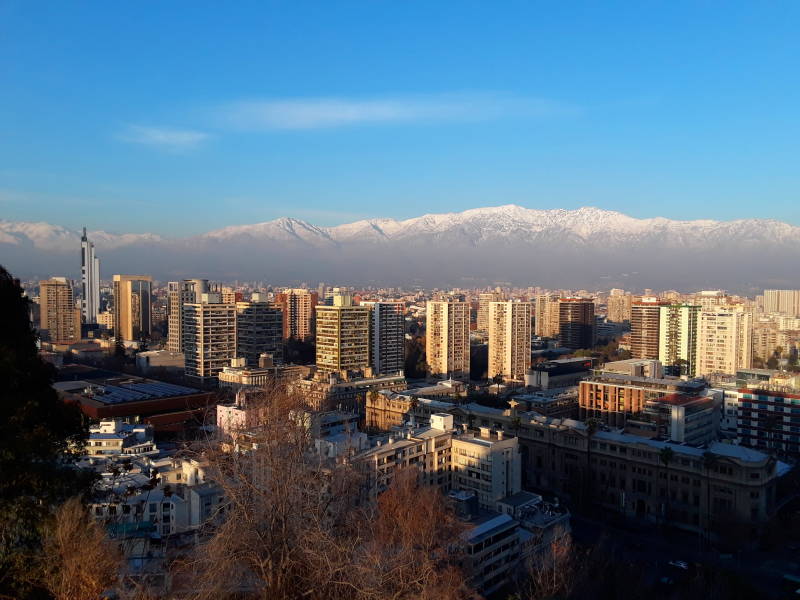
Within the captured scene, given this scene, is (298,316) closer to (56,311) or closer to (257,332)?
(257,332)

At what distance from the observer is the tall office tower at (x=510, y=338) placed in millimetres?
20141

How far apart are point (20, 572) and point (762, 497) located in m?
A: 8.57

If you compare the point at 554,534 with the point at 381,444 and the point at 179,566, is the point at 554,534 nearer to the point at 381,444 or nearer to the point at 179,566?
the point at 381,444

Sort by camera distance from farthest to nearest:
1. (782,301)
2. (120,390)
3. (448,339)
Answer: (782,301)
(448,339)
(120,390)

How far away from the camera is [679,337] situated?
21.0 meters

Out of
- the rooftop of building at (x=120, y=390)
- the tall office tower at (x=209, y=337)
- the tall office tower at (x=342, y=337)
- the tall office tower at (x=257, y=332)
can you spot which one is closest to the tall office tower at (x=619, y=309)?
the tall office tower at (x=342, y=337)

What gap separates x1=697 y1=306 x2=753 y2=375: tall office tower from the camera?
1897 centimetres

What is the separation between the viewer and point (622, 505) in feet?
30.9

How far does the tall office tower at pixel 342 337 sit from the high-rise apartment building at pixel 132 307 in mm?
14739

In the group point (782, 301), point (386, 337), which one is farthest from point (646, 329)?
point (782, 301)

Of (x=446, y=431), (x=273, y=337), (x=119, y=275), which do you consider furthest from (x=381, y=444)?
(x=119, y=275)

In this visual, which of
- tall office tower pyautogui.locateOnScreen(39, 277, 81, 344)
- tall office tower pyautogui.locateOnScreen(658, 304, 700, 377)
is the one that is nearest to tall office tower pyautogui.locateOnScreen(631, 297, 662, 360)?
tall office tower pyautogui.locateOnScreen(658, 304, 700, 377)

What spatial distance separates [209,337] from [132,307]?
14313mm

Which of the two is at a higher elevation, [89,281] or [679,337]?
[89,281]
